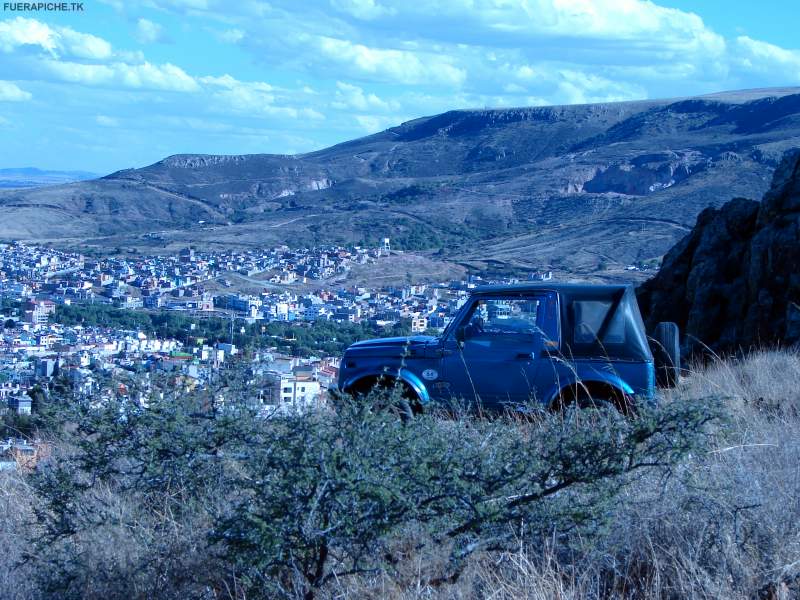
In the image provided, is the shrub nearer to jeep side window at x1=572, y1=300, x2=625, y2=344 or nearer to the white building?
the white building

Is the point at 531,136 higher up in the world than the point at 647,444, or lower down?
higher up

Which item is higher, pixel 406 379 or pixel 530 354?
pixel 530 354

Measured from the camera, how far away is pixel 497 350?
8.22 metres

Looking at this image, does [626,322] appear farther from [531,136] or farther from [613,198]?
[531,136]

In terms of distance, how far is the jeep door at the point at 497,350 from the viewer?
8078mm

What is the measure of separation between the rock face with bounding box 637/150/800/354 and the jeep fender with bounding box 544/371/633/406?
4.57 meters

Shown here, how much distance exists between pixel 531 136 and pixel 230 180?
24.6 metres

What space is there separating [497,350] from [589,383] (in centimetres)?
78

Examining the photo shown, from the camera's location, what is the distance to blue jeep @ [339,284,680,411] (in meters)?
7.88

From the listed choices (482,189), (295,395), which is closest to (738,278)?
(295,395)

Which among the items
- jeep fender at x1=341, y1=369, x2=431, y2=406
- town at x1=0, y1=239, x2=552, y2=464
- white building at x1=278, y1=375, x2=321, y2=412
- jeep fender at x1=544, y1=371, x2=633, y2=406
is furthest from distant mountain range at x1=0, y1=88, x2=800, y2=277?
white building at x1=278, y1=375, x2=321, y2=412

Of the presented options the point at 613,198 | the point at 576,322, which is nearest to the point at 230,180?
the point at 613,198

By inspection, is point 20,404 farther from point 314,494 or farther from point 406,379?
point 314,494

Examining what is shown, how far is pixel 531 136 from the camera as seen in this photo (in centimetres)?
8281
